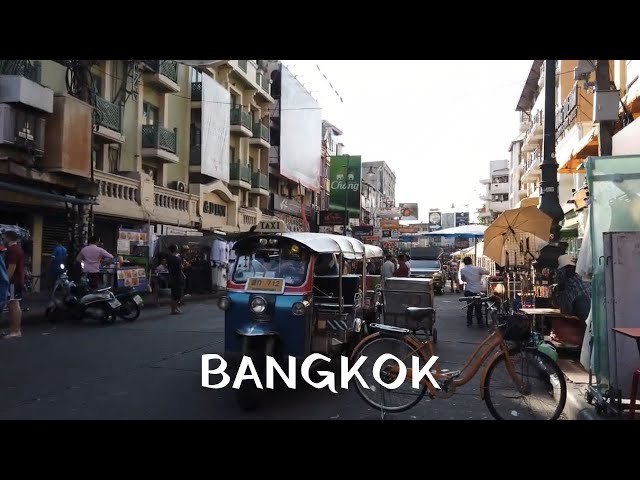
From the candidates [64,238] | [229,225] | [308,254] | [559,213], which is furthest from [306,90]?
[308,254]

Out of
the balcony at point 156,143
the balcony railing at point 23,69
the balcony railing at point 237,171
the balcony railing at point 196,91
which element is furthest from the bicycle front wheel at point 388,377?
the balcony railing at point 237,171

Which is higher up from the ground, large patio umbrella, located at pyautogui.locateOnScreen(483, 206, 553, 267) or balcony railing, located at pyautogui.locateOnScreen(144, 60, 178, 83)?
balcony railing, located at pyautogui.locateOnScreen(144, 60, 178, 83)

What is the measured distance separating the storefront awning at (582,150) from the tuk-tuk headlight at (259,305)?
12.1 meters

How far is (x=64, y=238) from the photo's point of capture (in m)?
19.8

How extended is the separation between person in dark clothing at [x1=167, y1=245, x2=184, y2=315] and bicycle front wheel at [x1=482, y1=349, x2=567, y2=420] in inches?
404

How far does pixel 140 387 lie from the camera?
6.74 meters

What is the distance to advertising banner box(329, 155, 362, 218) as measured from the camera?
156 feet

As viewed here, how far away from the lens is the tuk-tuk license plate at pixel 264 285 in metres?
6.80

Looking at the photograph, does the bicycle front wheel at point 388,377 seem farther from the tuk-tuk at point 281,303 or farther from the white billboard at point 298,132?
the white billboard at point 298,132

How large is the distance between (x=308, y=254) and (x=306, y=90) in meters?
36.1

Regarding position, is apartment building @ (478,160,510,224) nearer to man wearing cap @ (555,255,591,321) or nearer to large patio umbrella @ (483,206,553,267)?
large patio umbrella @ (483,206,553,267)

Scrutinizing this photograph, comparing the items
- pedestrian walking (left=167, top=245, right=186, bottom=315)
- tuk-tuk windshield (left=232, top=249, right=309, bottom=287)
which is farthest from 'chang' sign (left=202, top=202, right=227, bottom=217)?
tuk-tuk windshield (left=232, top=249, right=309, bottom=287)
